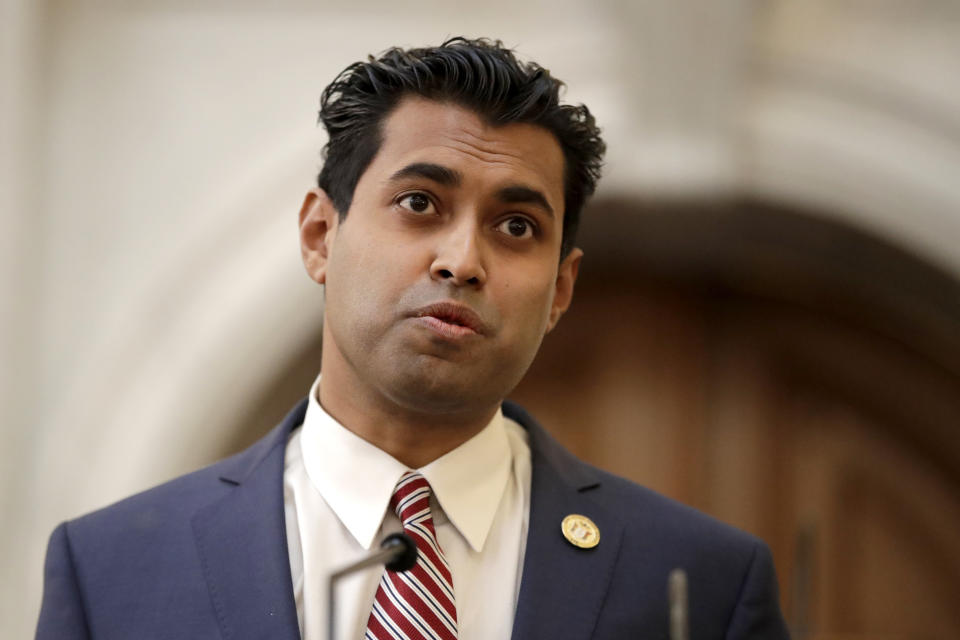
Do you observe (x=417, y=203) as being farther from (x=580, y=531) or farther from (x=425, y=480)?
(x=580, y=531)

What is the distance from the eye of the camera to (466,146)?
151cm

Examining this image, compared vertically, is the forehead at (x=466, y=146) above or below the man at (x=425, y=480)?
above

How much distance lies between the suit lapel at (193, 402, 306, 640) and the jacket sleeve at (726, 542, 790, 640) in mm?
540

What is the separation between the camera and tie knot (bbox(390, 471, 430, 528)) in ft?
4.89

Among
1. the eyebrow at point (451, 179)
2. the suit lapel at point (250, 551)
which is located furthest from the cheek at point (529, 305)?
the suit lapel at point (250, 551)

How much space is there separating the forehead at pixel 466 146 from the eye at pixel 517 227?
0.15ft

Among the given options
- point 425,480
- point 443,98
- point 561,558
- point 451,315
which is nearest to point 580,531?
point 561,558

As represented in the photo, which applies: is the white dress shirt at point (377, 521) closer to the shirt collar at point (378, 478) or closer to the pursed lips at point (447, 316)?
the shirt collar at point (378, 478)

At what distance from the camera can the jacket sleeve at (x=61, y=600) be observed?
142 centimetres

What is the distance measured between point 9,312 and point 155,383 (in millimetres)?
409

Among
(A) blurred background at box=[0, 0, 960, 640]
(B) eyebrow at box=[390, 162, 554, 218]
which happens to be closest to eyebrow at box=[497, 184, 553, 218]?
(B) eyebrow at box=[390, 162, 554, 218]

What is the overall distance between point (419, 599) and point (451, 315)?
32cm

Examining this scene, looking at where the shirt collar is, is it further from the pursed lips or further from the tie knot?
the pursed lips

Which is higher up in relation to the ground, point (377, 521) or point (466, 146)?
point (466, 146)
